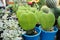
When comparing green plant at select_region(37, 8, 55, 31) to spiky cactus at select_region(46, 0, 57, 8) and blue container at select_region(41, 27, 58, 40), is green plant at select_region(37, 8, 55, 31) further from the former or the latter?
spiky cactus at select_region(46, 0, 57, 8)

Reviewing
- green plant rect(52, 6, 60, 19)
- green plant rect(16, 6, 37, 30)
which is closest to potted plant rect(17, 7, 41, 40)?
green plant rect(16, 6, 37, 30)

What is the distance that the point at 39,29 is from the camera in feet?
3.25

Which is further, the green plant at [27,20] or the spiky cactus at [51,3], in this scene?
the spiky cactus at [51,3]

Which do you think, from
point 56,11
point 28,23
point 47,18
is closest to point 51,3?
point 56,11

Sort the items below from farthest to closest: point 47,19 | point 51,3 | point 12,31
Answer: point 51,3, point 47,19, point 12,31

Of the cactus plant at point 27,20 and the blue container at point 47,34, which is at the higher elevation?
the cactus plant at point 27,20

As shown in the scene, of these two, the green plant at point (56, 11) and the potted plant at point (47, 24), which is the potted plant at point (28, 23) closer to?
the potted plant at point (47, 24)

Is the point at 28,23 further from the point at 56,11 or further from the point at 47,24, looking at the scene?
the point at 56,11

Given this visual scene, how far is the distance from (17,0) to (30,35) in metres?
0.42

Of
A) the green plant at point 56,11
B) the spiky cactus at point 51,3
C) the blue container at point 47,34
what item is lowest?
the blue container at point 47,34

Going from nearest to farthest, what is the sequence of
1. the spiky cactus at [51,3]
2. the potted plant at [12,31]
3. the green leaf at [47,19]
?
1. the potted plant at [12,31]
2. the green leaf at [47,19]
3. the spiky cactus at [51,3]

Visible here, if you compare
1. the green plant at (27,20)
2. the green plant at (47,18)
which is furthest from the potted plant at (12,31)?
the green plant at (47,18)

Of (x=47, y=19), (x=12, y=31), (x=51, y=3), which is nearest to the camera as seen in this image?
(x=12, y=31)

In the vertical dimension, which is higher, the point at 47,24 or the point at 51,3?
the point at 51,3
